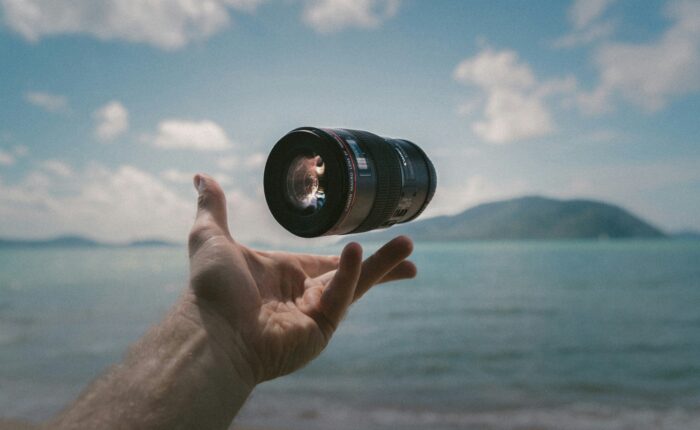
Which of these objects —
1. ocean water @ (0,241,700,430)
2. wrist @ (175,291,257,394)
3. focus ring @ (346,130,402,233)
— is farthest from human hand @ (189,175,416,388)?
ocean water @ (0,241,700,430)

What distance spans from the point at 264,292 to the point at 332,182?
484mm

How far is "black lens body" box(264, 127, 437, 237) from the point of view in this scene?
1.63 meters

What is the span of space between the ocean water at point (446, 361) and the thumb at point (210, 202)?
0.65 meters

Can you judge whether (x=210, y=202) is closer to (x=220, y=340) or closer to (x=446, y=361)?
(x=220, y=340)

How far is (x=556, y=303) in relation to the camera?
14312mm

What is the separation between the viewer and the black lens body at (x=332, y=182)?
163 centimetres

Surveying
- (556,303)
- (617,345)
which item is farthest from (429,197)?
(556,303)

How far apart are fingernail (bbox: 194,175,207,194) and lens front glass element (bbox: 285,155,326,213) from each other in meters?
0.31

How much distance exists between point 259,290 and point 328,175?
480mm

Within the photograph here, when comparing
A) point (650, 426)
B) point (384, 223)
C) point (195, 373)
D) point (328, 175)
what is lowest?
point (650, 426)

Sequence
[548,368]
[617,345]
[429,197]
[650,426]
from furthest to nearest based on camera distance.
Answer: [617,345]
[548,368]
[650,426]
[429,197]

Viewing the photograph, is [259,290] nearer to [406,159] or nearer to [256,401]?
[406,159]

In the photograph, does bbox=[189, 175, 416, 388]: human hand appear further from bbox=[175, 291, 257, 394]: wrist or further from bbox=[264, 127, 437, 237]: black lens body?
bbox=[264, 127, 437, 237]: black lens body

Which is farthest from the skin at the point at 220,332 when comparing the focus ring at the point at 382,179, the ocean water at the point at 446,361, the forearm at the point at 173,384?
the ocean water at the point at 446,361
